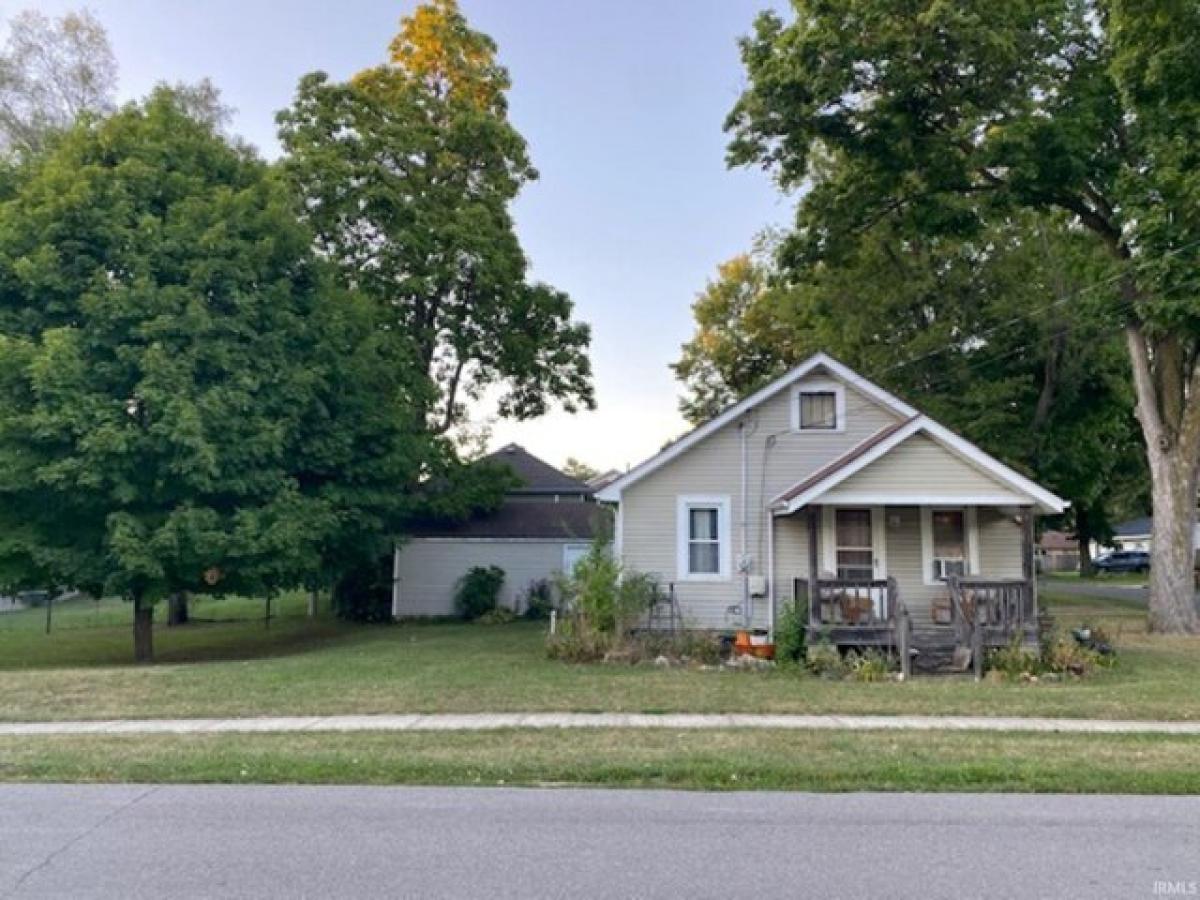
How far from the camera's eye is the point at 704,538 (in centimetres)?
1642

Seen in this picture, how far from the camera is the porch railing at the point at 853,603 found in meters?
13.8

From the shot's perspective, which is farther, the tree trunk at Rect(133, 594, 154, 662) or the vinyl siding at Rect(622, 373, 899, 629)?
the tree trunk at Rect(133, 594, 154, 662)

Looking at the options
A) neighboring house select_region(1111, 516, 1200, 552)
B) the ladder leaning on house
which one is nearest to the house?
the ladder leaning on house

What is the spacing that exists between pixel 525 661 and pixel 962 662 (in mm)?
7041

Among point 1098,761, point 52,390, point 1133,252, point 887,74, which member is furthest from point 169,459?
point 1133,252

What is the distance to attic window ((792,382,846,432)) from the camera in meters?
16.7

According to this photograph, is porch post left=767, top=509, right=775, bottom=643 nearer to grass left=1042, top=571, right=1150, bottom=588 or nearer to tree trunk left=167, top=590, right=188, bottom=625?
tree trunk left=167, top=590, right=188, bottom=625

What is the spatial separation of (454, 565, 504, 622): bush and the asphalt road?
→ 60.6 ft

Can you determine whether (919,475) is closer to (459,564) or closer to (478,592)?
(478,592)

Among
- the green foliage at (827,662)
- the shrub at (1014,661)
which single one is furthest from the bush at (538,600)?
the shrub at (1014,661)

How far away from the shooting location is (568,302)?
2803 centimetres

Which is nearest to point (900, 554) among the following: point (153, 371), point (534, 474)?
point (153, 371)

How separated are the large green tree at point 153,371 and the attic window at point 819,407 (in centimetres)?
993

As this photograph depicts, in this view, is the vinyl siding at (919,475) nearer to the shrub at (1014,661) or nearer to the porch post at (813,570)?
the porch post at (813,570)
